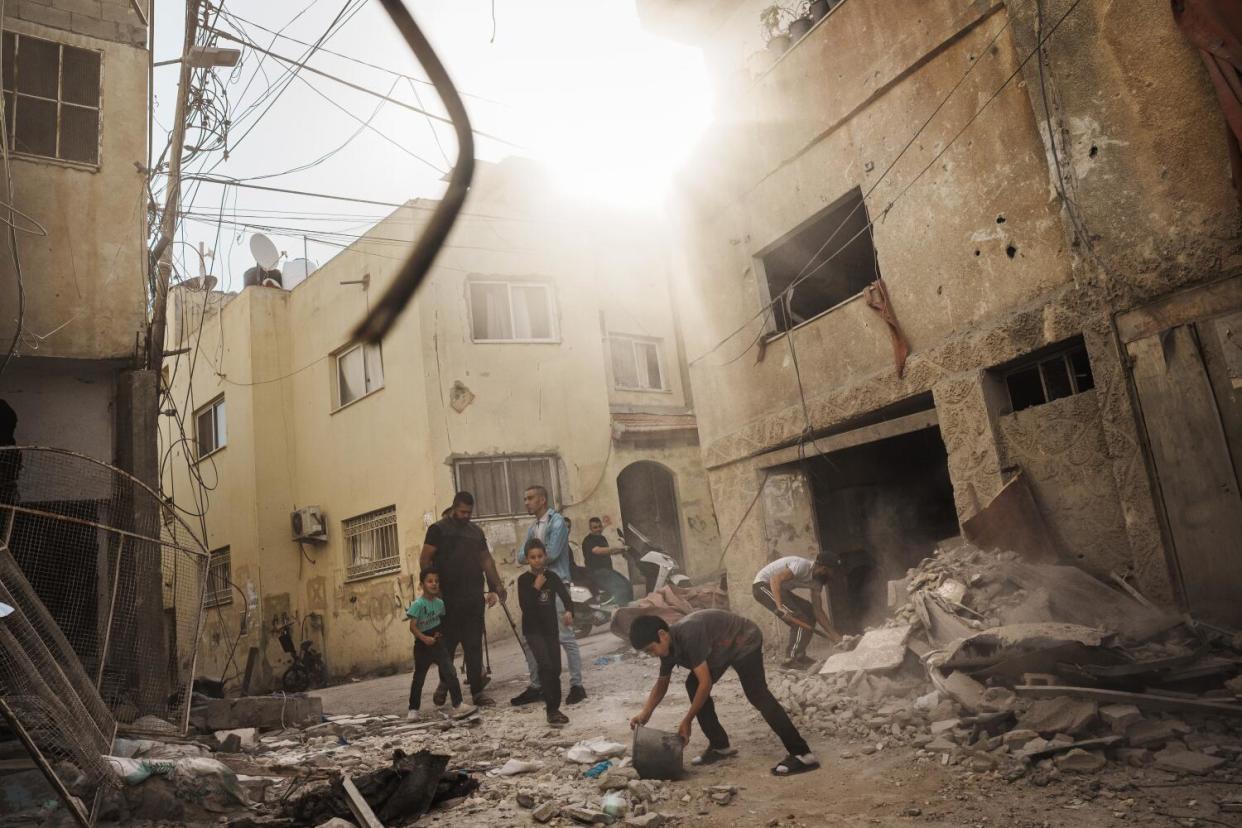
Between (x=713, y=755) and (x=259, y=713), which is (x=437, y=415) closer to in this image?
(x=259, y=713)

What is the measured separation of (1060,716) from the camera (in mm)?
4301

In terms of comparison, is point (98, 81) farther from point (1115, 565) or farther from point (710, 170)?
point (1115, 565)

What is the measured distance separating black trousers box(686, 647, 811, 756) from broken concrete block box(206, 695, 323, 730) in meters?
4.34

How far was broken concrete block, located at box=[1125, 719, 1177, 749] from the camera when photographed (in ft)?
13.2

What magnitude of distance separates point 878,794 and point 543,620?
10.7ft

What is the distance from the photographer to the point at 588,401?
48.5 feet

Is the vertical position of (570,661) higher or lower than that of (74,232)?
lower

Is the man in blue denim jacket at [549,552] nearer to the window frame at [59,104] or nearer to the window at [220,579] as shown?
the window frame at [59,104]

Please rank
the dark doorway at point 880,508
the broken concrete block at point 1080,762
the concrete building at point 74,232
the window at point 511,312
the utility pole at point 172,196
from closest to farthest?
the broken concrete block at point 1080,762 → the concrete building at point 74,232 → the dark doorway at point 880,508 → the utility pole at point 172,196 → the window at point 511,312

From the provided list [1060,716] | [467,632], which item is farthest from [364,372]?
[1060,716]

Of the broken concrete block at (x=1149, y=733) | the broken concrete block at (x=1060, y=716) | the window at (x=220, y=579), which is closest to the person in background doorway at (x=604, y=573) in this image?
the broken concrete block at (x=1060, y=716)

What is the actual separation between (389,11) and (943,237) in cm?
453

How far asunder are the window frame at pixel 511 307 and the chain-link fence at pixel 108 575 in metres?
7.18

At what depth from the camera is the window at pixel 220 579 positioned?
56.1 ft
